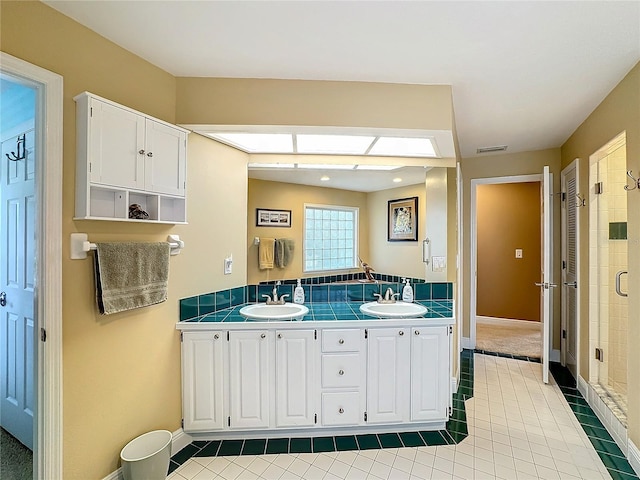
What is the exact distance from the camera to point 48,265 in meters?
1.50

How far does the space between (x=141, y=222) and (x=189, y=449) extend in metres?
1.51

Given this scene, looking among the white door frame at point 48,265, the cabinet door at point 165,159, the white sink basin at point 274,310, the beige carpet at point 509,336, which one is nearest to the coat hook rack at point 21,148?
the white door frame at point 48,265

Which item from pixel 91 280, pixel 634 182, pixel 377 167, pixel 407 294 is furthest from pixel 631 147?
pixel 91 280

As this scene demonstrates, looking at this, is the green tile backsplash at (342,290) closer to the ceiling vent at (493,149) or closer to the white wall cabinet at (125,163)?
the white wall cabinet at (125,163)

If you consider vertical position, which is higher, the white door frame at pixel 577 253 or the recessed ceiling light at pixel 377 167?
the recessed ceiling light at pixel 377 167

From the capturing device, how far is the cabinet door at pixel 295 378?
218cm

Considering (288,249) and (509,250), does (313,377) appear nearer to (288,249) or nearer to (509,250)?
(288,249)

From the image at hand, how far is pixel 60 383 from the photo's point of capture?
1.55 meters

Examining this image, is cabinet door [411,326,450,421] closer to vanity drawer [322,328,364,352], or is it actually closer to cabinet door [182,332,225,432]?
vanity drawer [322,328,364,352]

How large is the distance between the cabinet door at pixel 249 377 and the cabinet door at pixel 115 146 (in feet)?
3.78

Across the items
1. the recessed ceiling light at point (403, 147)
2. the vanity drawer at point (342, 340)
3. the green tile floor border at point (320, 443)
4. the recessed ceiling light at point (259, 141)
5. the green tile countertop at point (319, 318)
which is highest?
the recessed ceiling light at point (259, 141)

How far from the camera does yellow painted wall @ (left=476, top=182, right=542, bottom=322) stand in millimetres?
4957

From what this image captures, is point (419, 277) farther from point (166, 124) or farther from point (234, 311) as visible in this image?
point (166, 124)

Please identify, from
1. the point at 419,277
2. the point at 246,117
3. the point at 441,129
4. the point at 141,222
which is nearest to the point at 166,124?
the point at 246,117
